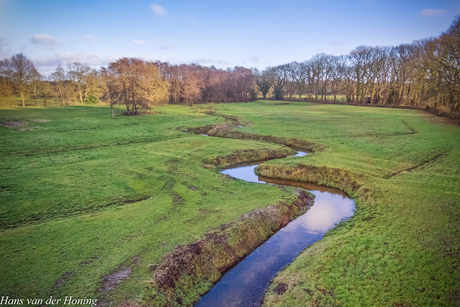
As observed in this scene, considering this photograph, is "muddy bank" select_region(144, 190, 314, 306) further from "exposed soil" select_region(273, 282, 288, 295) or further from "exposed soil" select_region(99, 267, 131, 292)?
"exposed soil" select_region(273, 282, 288, 295)

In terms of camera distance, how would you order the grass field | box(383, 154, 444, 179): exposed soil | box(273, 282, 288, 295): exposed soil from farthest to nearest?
box(383, 154, 444, 179): exposed soil, box(273, 282, 288, 295): exposed soil, the grass field

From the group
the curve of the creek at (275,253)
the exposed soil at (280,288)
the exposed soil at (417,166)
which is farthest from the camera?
→ the exposed soil at (417,166)

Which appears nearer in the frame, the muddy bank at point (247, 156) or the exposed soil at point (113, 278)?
the exposed soil at point (113, 278)

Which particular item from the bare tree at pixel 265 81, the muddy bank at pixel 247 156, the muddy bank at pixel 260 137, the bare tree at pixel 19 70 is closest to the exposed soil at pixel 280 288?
the muddy bank at pixel 247 156

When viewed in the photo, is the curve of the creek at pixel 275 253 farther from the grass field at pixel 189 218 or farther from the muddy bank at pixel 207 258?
the grass field at pixel 189 218

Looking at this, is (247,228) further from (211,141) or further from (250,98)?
(250,98)

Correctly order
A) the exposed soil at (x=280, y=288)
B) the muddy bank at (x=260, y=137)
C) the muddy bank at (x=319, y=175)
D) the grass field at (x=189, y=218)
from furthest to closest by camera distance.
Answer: the muddy bank at (x=260, y=137), the muddy bank at (x=319, y=175), the exposed soil at (x=280, y=288), the grass field at (x=189, y=218)

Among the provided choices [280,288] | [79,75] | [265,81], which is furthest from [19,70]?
[265,81]

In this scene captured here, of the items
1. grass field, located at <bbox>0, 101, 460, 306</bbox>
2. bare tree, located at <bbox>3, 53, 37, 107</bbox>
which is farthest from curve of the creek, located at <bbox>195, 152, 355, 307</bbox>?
bare tree, located at <bbox>3, 53, 37, 107</bbox>
